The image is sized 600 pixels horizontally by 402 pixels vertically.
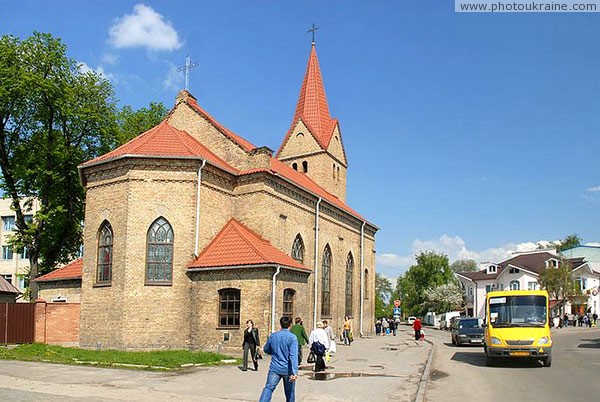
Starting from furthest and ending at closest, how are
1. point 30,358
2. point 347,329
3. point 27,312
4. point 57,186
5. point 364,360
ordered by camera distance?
point 57,186 → point 347,329 → point 27,312 → point 364,360 → point 30,358

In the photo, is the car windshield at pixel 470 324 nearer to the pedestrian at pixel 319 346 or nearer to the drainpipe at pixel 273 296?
the drainpipe at pixel 273 296

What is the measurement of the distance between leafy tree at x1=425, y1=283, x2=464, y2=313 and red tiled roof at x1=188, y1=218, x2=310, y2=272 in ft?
205

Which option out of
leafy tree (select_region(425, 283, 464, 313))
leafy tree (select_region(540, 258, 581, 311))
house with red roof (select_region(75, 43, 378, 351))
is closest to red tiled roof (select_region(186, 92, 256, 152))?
house with red roof (select_region(75, 43, 378, 351))

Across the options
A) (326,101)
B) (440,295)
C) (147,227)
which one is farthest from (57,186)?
(440,295)

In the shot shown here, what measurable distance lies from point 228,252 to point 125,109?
21436 mm

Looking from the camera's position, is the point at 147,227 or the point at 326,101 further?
the point at 326,101

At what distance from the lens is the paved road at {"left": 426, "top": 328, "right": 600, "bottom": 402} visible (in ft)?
41.4

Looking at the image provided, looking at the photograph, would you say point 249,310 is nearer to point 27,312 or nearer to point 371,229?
point 27,312

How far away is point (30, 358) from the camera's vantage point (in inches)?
739

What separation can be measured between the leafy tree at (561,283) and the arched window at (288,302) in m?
40.6

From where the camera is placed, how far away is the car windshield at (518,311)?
18859mm

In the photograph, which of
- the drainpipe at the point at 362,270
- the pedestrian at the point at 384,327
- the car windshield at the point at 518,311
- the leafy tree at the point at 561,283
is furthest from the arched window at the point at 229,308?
the leafy tree at the point at 561,283

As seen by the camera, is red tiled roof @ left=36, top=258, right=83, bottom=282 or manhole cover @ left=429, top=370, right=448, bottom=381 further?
red tiled roof @ left=36, top=258, right=83, bottom=282

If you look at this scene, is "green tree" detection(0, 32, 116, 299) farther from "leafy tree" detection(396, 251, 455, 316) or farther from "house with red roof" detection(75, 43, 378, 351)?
"leafy tree" detection(396, 251, 455, 316)
